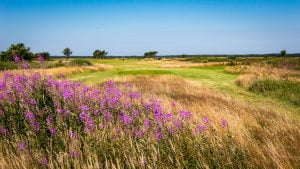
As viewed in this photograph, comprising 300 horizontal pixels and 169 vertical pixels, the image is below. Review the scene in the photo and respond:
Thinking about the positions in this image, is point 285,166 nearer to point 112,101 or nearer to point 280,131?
point 280,131

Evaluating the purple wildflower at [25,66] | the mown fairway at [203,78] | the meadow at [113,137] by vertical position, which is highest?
the purple wildflower at [25,66]

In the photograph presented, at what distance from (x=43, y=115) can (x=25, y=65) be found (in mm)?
1939

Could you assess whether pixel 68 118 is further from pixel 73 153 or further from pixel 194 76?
pixel 194 76

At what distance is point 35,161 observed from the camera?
365 centimetres

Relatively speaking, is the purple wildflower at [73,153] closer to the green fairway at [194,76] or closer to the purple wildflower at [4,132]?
the purple wildflower at [4,132]

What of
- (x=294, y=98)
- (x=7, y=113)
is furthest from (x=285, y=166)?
(x=294, y=98)

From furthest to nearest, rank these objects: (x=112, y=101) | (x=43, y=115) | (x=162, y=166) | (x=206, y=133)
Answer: (x=112, y=101) < (x=43, y=115) < (x=206, y=133) < (x=162, y=166)

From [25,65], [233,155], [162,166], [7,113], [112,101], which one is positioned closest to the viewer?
[162,166]

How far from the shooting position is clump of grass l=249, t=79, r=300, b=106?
12069 mm

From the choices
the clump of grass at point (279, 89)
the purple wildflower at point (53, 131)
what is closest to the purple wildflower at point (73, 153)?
the purple wildflower at point (53, 131)

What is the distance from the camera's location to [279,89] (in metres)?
14.0

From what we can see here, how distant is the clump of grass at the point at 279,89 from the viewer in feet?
39.6

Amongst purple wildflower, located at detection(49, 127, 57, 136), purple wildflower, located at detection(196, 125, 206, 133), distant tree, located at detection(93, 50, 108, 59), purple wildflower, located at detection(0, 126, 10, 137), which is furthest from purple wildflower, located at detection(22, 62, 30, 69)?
distant tree, located at detection(93, 50, 108, 59)

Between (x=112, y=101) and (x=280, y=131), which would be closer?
(x=280, y=131)
